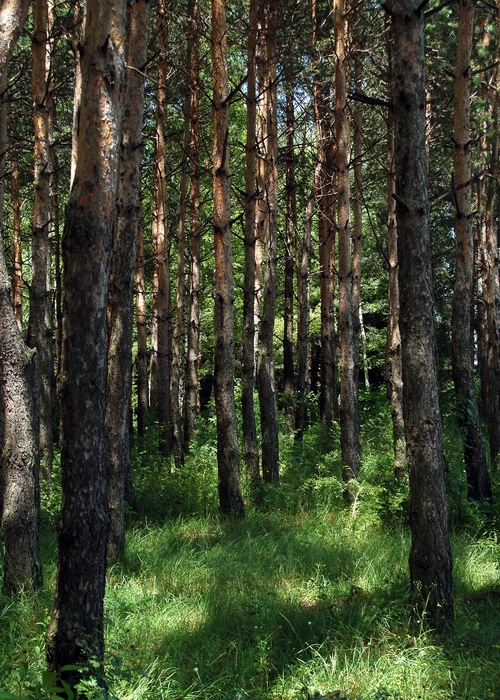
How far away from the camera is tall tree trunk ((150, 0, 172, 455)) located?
1370 cm

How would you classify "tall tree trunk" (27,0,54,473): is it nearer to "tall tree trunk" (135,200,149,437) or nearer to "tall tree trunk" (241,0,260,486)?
"tall tree trunk" (241,0,260,486)

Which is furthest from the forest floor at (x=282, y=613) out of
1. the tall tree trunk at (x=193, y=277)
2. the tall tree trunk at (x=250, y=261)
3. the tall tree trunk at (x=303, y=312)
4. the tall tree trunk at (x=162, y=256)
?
the tall tree trunk at (x=303, y=312)

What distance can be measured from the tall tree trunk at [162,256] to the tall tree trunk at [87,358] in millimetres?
9780

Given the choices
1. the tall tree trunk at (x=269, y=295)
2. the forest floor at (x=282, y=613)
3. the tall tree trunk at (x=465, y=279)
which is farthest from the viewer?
the tall tree trunk at (x=269, y=295)

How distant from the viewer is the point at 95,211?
4066mm

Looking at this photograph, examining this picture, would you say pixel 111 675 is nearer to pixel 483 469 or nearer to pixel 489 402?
pixel 483 469

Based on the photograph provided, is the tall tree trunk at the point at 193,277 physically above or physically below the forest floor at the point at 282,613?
above

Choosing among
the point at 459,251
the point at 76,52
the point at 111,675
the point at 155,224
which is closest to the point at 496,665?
the point at 111,675

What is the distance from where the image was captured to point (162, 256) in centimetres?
1505

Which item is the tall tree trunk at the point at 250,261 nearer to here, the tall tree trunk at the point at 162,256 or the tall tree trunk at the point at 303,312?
the tall tree trunk at the point at 162,256

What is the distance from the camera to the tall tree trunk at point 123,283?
A: 7.07 metres

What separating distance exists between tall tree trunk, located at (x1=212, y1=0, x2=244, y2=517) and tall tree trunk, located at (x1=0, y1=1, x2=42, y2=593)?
155 inches

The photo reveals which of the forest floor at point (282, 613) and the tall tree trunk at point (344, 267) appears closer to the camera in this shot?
the forest floor at point (282, 613)

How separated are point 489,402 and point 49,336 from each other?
10.7m
